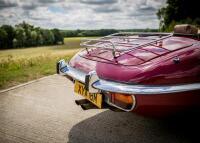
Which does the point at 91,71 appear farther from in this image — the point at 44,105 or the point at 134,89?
the point at 44,105

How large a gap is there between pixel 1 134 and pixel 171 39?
270cm

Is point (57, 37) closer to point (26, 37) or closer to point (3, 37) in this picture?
point (26, 37)

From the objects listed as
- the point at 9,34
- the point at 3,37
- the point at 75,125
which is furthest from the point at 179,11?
the point at 9,34

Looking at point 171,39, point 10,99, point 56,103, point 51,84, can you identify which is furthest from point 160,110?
point 51,84

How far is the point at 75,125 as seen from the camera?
389 cm

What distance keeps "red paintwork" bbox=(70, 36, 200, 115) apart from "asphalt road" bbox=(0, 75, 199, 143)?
2.49ft

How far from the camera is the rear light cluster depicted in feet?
8.90

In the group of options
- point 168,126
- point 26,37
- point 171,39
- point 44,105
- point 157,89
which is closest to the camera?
point 157,89

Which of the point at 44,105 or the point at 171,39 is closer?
the point at 171,39

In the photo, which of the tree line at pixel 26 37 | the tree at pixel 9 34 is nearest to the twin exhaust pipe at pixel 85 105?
the tree line at pixel 26 37

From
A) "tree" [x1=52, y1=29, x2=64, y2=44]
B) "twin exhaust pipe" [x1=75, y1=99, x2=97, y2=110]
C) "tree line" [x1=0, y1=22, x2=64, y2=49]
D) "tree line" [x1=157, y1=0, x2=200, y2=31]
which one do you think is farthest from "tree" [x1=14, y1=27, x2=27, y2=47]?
"twin exhaust pipe" [x1=75, y1=99, x2=97, y2=110]

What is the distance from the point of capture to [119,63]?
9.78ft

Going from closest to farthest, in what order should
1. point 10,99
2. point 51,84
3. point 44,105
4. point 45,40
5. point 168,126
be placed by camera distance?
1. point 168,126
2. point 44,105
3. point 10,99
4. point 51,84
5. point 45,40

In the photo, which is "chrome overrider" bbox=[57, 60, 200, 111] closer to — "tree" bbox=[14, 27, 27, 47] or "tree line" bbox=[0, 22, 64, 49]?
"tree line" bbox=[0, 22, 64, 49]
